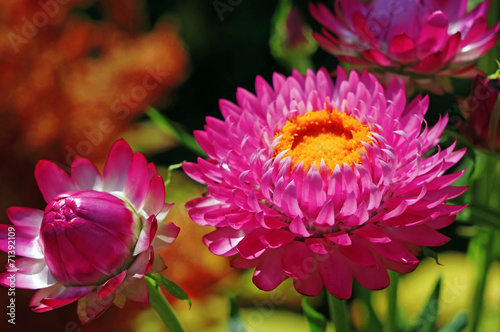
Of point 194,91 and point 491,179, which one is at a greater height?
point 491,179

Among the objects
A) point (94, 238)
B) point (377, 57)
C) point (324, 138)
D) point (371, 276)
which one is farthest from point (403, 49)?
point (94, 238)

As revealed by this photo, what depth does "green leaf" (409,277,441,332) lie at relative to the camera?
0.66 m

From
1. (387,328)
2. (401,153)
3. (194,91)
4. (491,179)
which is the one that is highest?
(401,153)

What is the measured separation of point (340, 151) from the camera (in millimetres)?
513

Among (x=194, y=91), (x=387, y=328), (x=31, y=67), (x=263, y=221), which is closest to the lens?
(x=263, y=221)

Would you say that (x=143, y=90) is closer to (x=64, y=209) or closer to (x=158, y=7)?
(x=158, y=7)

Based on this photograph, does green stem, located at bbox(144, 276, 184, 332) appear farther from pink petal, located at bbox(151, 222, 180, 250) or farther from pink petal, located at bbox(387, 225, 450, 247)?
pink petal, located at bbox(387, 225, 450, 247)

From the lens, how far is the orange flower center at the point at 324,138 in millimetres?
509

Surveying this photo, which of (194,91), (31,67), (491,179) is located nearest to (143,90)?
(31,67)

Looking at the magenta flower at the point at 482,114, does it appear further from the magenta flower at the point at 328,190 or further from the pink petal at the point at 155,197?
the pink petal at the point at 155,197

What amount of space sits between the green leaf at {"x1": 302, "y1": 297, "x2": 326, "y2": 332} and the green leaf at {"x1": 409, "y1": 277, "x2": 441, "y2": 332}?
176mm

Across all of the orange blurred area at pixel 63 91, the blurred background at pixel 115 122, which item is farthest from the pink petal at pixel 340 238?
the orange blurred area at pixel 63 91

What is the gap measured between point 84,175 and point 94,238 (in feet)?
0.31

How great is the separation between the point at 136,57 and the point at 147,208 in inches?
29.2
